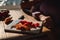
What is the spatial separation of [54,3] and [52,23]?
19 cm

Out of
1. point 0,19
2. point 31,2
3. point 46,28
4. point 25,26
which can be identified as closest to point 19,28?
point 25,26

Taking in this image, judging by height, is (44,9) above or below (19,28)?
above

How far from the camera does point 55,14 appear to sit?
46.1 inches

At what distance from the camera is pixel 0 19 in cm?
127

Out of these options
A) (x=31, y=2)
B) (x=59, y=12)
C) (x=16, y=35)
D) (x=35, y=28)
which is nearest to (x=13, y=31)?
(x=16, y=35)

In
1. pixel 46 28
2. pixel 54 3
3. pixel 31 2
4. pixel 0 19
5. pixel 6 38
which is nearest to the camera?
pixel 6 38

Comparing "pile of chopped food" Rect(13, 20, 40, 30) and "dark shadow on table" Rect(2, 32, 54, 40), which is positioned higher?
"pile of chopped food" Rect(13, 20, 40, 30)

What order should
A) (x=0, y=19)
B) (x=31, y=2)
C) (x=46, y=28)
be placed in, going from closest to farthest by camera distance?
(x=46, y=28), (x=0, y=19), (x=31, y=2)

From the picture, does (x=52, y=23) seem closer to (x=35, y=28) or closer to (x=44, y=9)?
(x=35, y=28)

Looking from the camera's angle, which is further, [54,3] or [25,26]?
[54,3]

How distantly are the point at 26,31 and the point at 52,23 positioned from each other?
0.20 m

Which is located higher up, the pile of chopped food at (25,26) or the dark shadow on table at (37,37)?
the pile of chopped food at (25,26)

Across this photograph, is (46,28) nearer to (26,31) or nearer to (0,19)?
(26,31)

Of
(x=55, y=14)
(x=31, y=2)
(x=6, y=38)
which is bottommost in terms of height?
(x=6, y=38)
